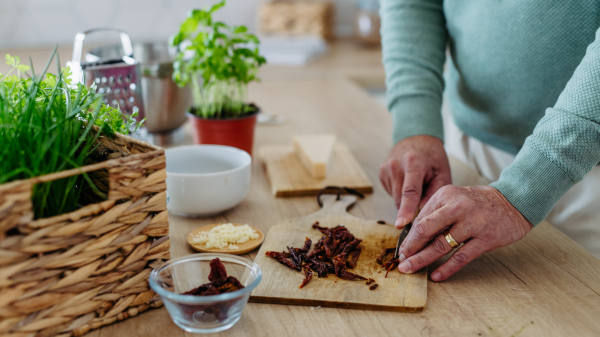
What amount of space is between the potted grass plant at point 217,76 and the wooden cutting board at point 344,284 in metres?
0.41

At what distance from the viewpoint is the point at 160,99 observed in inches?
57.1

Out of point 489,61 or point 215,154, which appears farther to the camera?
point 489,61

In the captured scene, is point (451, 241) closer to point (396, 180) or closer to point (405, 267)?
point (405, 267)

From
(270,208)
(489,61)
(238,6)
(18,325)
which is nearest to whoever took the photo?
(18,325)

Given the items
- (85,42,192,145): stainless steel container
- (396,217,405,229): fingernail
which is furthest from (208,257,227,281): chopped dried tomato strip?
(85,42,192,145): stainless steel container

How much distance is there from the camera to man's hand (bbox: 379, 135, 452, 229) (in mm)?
1031

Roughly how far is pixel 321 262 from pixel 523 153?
0.41 metres

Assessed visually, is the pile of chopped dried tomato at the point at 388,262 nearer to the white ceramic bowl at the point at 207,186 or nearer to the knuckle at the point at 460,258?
the knuckle at the point at 460,258

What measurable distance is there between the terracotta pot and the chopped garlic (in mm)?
382

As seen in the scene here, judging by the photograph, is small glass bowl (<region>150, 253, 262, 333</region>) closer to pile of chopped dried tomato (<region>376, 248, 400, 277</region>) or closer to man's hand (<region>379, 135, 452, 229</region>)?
pile of chopped dried tomato (<region>376, 248, 400, 277</region>)

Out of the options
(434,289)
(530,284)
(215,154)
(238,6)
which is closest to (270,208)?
(215,154)

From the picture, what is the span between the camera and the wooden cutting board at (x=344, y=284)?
0.74 m

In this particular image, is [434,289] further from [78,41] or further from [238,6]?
[238,6]

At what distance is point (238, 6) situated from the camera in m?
3.28
